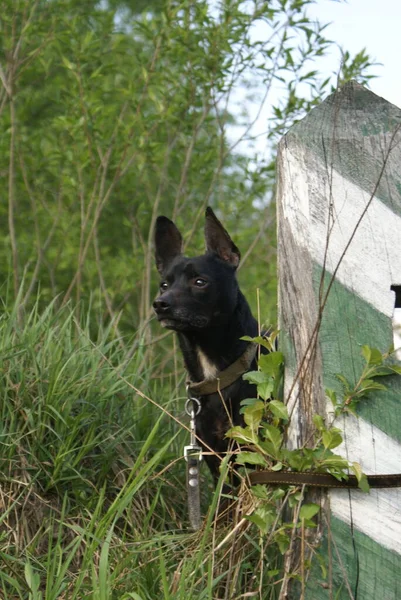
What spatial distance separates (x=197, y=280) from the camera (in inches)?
166

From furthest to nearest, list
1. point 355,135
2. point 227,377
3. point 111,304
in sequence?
point 111,304 → point 227,377 → point 355,135

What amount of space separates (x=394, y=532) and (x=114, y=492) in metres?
1.69

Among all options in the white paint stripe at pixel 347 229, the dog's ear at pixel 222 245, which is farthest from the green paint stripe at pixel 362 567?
the dog's ear at pixel 222 245

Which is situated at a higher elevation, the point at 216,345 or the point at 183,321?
the point at 183,321

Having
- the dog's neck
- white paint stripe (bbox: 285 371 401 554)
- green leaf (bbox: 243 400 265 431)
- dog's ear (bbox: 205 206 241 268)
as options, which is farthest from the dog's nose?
white paint stripe (bbox: 285 371 401 554)

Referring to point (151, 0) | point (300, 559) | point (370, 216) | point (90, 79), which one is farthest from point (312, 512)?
point (151, 0)

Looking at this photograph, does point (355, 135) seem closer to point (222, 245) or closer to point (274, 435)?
point (274, 435)

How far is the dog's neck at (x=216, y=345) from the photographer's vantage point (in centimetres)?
400

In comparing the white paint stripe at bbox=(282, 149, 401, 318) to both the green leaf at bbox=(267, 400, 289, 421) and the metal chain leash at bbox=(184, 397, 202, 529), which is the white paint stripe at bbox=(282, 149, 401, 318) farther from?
the metal chain leash at bbox=(184, 397, 202, 529)

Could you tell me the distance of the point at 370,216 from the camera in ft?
7.16

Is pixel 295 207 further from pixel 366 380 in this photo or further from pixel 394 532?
pixel 394 532

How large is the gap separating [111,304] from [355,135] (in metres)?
4.53

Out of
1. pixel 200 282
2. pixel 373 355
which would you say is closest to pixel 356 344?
pixel 373 355

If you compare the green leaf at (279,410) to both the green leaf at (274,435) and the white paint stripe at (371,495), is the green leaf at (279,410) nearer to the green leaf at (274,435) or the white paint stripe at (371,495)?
the green leaf at (274,435)
